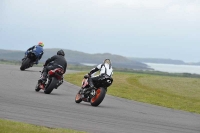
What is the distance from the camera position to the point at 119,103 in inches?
869

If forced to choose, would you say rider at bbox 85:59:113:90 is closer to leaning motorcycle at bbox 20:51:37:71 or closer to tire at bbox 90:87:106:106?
tire at bbox 90:87:106:106

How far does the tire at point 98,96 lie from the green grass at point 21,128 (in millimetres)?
6970

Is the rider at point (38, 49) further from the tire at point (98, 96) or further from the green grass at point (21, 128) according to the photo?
the green grass at point (21, 128)

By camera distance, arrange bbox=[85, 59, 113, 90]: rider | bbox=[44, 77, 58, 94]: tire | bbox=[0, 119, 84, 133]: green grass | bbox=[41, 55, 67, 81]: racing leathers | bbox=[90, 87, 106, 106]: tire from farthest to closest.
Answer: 1. bbox=[41, 55, 67, 81]: racing leathers
2. bbox=[44, 77, 58, 94]: tire
3. bbox=[85, 59, 113, 90]: rider
4. bbox=[90, 87, 106, 106]: tire
5. bbox=[0, 119, 84, 133]: green grass

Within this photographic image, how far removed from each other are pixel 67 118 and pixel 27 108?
1.73 metres

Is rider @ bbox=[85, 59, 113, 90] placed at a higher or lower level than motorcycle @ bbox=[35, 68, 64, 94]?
higher

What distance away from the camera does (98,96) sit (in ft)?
63.2

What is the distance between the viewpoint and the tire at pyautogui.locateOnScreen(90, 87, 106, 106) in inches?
755

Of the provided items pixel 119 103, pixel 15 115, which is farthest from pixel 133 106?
pixel 15 115

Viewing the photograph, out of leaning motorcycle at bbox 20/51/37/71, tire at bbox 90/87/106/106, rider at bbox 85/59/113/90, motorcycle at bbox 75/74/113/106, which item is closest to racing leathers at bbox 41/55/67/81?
motorcycle at bbox 75/74/113/106

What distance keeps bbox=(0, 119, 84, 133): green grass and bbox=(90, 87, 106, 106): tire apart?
697cm

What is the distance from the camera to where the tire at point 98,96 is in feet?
63.0

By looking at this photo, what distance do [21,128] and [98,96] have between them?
→ 767 cm

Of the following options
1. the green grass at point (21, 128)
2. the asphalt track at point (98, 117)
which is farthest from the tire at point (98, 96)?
the green grass at point (21, 128)
